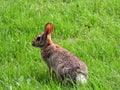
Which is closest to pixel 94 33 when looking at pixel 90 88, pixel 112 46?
pixel 112 46

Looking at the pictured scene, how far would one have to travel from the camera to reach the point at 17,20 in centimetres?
672

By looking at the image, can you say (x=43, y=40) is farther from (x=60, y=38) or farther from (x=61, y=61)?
(x=60, y=38)

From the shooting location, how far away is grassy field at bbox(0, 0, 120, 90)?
513cm

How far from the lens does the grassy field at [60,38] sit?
5133 mm

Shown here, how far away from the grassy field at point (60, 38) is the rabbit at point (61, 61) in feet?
0.38

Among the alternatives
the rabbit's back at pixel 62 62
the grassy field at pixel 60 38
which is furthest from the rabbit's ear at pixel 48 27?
the grassy field at pixel 60 38

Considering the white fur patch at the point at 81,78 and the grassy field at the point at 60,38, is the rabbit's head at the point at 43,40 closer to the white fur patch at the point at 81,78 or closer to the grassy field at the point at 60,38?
the grassy field at the point at 60,38

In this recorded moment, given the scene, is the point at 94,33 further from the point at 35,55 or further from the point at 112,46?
the point at 35,55

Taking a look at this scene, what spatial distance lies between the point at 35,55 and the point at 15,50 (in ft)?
1.10

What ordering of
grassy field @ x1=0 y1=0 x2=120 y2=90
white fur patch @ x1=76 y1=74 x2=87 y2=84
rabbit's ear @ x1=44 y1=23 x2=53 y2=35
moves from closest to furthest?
white fur patch @ x1=76 y1=74 x2=87 y2=84, grassy field @ x1=0 y1=0 x2=120 y2=90, rabbit's ear @ x1=44 y1=23 x2=53 y2=35

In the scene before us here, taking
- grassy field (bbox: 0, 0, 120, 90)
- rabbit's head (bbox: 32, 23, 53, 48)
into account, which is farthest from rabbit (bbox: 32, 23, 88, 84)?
grassy field (bbox: 0, 0, 120, 90)

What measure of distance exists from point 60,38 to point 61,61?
1346 millimetres

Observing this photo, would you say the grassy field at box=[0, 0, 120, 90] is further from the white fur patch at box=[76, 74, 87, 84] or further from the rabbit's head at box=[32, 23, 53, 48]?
the rabbit's head at box=[32, 23, 53, 48]

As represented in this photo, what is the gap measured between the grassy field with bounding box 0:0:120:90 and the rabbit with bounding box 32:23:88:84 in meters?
0.12
